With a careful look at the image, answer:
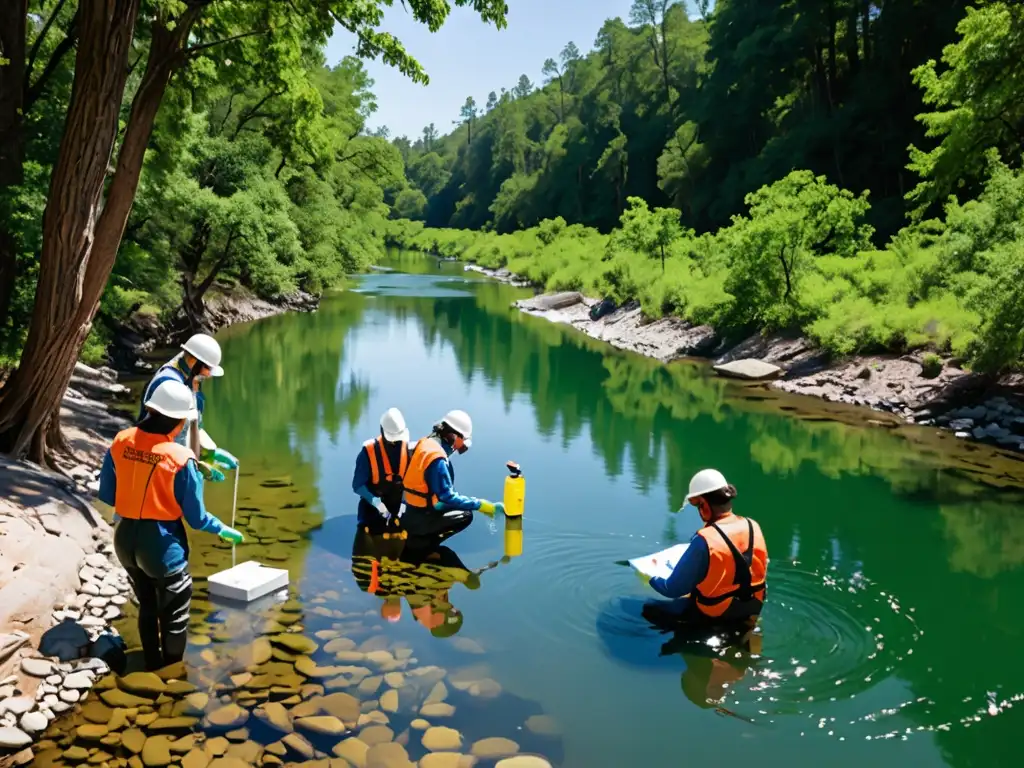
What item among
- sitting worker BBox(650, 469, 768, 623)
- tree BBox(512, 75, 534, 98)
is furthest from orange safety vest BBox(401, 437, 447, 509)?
tree BBox(512, 75, 534, 98)


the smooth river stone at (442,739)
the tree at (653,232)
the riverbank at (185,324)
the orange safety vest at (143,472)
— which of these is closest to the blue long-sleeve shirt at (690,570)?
the smooth river stone at (442,739)

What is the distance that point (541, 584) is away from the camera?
8.95 m

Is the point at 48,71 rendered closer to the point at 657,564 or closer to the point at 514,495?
the point at 514,495

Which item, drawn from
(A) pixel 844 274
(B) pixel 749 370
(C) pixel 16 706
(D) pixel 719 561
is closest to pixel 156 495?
(C) pixel 16 706

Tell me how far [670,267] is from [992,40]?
50.6 ft

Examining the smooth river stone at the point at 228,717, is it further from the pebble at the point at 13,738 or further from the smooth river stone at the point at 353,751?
the pebble at the point at 13,738

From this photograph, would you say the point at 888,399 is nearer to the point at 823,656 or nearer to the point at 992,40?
the point at 992,40

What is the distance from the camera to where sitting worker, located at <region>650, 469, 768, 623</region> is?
682 centimetres

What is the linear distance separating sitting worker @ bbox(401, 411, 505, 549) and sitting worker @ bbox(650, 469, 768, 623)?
271 centimetres

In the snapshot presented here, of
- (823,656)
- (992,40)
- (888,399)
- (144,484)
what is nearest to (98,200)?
(144,484)

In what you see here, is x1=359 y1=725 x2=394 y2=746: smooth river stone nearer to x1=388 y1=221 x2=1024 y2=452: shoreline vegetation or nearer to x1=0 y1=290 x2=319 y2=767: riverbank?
x1=0 y1=290 x2=319 y2=767: riverbank

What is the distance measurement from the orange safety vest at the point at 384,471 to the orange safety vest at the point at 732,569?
11.9 feet

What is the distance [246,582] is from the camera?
25.5 ft

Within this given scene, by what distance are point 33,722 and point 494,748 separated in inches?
120
